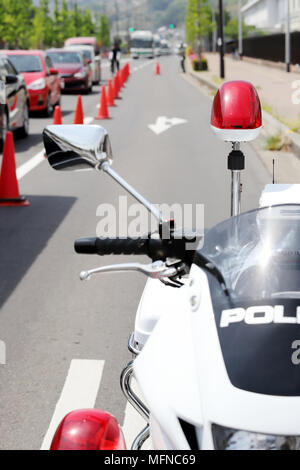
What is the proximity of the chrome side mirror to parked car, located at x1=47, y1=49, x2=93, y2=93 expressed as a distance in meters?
28.9

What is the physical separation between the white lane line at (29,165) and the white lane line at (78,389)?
792 centimetres

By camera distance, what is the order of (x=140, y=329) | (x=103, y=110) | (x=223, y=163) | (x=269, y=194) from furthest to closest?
(x=103, y=110) < (x=223, y=163) < (x=269, y=194) < (x=140, y=329)

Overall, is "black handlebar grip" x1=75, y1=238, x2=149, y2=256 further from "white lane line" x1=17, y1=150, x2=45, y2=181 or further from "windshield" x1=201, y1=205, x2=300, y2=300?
"white lane line" x1=17, y1=150, x2=45, y2=181

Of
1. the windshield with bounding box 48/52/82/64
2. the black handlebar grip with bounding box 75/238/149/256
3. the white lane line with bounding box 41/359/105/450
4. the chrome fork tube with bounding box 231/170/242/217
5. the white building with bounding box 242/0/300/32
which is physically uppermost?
the chrome fork tube with bounding box 231/170/242/217

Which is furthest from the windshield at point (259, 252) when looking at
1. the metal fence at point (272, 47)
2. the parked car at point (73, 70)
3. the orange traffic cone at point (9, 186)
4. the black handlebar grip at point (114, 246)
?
the metal fence at point (272, 47)

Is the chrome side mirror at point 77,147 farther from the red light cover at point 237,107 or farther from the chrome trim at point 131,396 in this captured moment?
the chrome trim at point 131,396

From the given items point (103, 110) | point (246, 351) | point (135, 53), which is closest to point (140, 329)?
point (246, 351)

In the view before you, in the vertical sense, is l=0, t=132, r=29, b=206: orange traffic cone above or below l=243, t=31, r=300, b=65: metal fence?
above

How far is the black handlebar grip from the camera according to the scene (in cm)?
246

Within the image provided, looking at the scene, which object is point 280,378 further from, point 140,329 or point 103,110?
point 103,110

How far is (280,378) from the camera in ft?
5.67

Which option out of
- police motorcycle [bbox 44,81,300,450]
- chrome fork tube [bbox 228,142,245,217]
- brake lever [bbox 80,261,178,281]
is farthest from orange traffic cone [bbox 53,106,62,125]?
brake lever [bbox 80,261,178,281]

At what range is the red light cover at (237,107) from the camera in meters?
2.68

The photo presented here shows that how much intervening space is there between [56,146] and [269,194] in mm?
808
